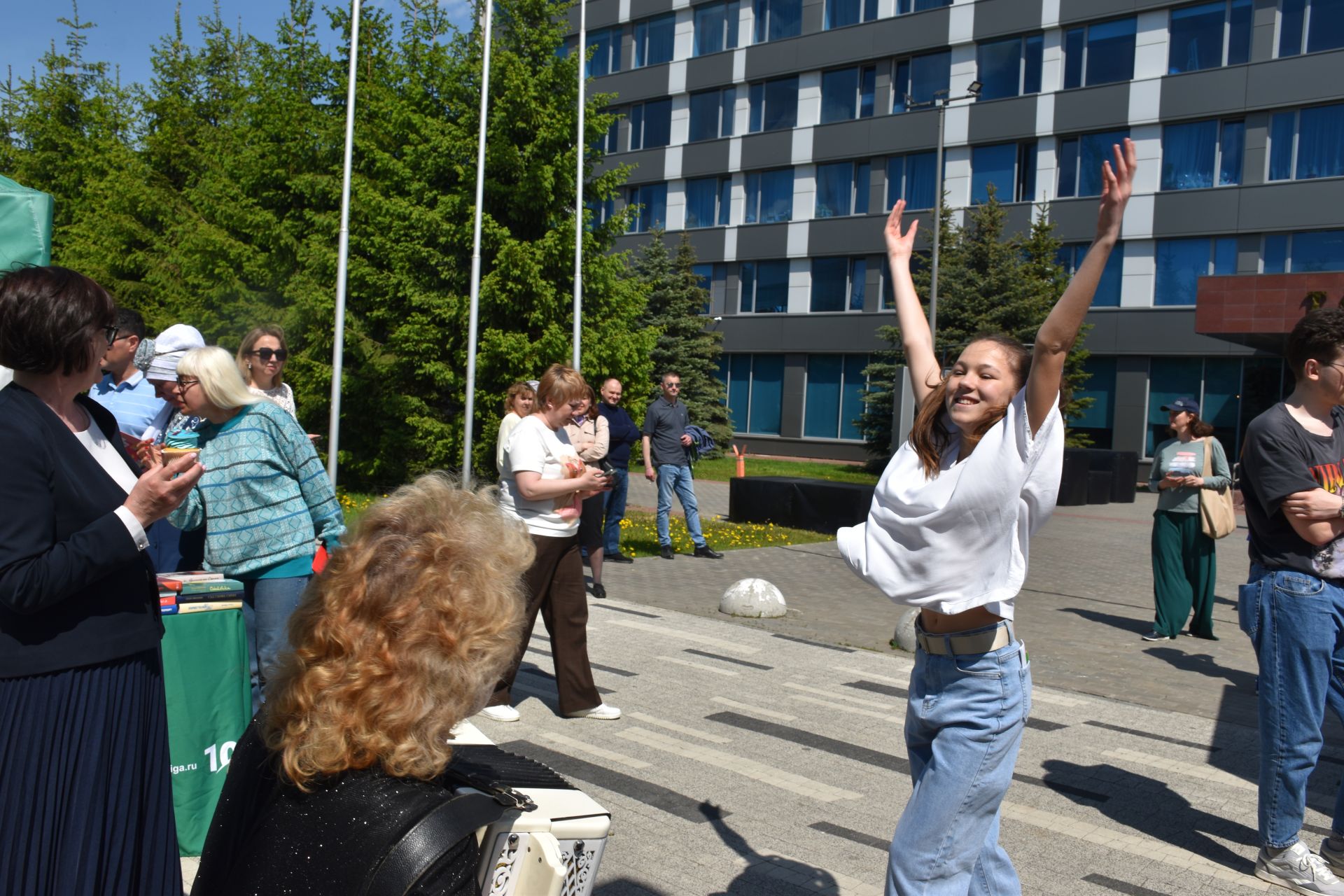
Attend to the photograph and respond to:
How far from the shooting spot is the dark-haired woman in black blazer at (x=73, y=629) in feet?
8.08

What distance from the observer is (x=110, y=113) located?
33.1 metres

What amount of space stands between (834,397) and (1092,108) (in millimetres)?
12785

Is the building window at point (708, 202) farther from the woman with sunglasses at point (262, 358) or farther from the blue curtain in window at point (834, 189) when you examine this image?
the woman with sunglasses at point (262, 358)

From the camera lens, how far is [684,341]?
131 feet

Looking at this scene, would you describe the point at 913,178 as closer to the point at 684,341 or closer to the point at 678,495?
the point at 684,341

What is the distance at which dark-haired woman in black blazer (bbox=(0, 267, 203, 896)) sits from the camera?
2.46m

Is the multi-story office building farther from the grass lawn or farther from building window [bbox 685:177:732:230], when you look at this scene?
the grass lawn

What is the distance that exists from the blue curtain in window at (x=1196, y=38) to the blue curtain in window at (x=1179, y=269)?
5.08m

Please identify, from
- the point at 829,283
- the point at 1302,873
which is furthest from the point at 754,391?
the point at 1302,873

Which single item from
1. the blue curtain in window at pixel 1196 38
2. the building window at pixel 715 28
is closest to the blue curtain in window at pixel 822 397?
the building window at pixel 715 28

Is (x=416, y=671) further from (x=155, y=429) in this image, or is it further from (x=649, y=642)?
(x=649, y=642)

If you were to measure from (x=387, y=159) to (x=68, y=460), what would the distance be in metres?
19.9

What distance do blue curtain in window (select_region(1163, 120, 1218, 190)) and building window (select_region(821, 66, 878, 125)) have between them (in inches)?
404

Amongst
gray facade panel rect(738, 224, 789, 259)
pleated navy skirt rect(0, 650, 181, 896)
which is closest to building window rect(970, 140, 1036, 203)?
gray facade panel rect(738, 224, 789, 259)
